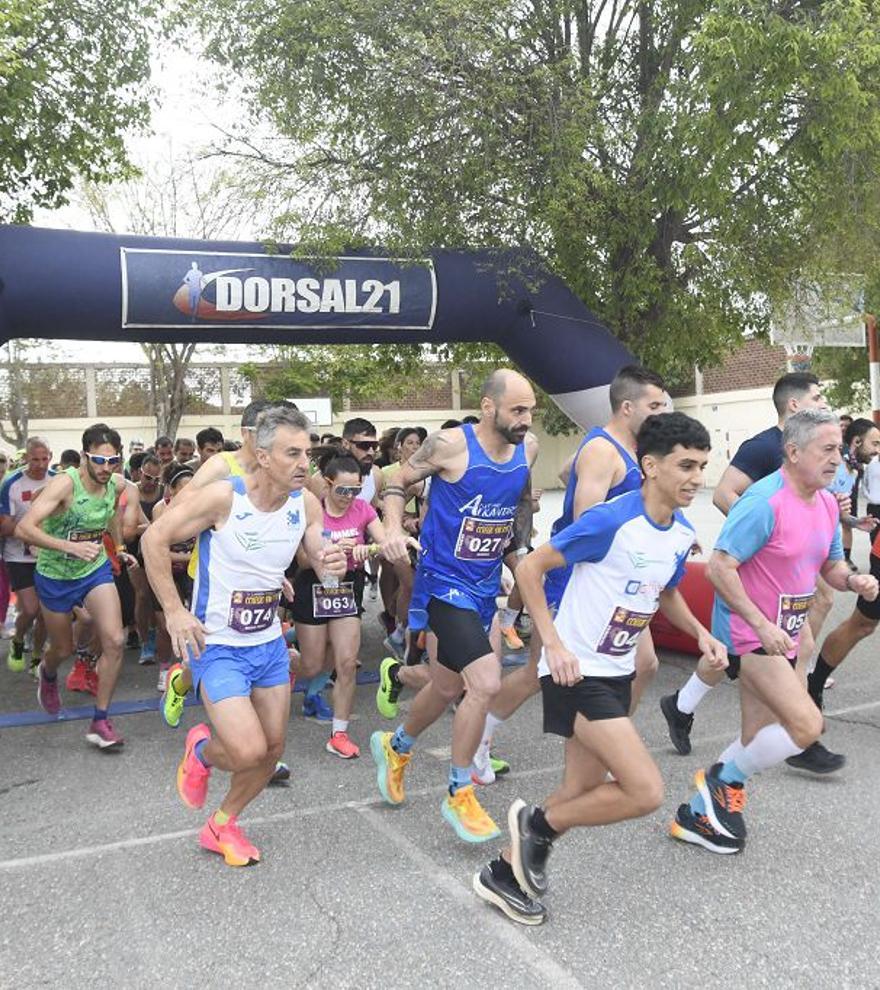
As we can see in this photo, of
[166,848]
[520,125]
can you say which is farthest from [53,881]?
[520,125]

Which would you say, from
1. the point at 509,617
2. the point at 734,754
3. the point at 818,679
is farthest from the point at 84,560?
the point at 818,679

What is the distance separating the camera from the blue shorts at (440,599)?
14.8 ft

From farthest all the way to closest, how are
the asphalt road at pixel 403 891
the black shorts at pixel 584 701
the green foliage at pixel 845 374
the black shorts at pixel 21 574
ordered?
the green foliage at pixel 845 374 → the black shorts at pixel 21 574 → the black shorts at pixel 584 701 → the asphalt road at pixel 403 891

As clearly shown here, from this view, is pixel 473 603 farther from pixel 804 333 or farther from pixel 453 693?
pixel 804 333

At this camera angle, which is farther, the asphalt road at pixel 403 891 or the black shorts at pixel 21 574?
the black shorts at pixel 21 574

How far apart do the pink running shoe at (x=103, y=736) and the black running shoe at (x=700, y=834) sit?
3.28m

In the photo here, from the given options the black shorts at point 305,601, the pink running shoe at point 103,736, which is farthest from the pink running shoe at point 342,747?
the pink running shoe at point 103,736

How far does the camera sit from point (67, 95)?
26.7ft

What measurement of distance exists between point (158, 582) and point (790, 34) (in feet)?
17.6

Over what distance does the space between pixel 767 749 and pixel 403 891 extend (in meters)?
1.58

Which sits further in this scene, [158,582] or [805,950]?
[158,582]

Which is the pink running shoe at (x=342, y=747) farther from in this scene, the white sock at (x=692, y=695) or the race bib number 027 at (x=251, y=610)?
the white sock at (x=692, y=695)

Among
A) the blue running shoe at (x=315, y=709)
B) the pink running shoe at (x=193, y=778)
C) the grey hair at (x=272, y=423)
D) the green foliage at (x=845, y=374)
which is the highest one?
the green foliage at (x=845, y=374)

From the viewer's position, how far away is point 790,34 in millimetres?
6344
